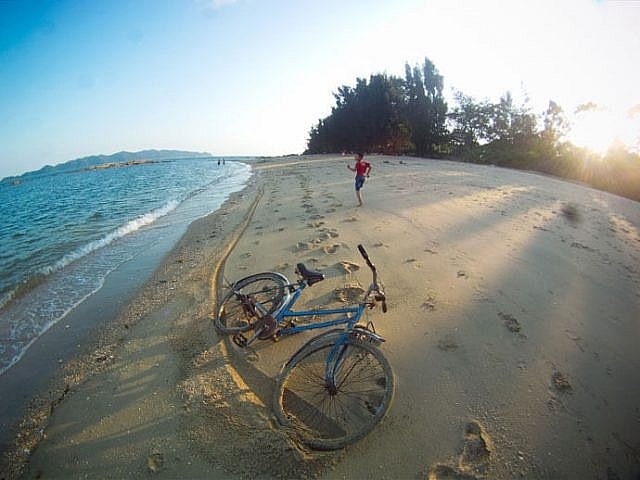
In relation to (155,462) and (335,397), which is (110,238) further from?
(335,397)

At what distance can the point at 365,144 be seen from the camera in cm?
4809

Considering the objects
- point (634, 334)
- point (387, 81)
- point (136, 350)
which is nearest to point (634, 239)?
point (634, 334)

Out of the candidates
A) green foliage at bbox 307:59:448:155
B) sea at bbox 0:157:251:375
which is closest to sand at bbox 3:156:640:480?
sea at bbox 0:157:251:375

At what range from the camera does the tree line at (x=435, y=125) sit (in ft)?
114

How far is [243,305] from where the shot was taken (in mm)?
4297

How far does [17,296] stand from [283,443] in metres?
8.13

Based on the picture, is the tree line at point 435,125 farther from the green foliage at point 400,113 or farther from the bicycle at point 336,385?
the bicycle at point 336,385

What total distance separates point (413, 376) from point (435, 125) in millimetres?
44269

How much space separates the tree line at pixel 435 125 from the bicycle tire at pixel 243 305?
32592 millimetres

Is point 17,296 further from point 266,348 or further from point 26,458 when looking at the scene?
point 266,348

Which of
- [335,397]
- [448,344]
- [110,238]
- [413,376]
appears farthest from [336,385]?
[110,238]

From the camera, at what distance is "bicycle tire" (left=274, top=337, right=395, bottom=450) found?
2.97 metres

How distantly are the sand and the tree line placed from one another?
29257mm

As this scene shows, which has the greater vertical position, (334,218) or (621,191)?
(334,218)
